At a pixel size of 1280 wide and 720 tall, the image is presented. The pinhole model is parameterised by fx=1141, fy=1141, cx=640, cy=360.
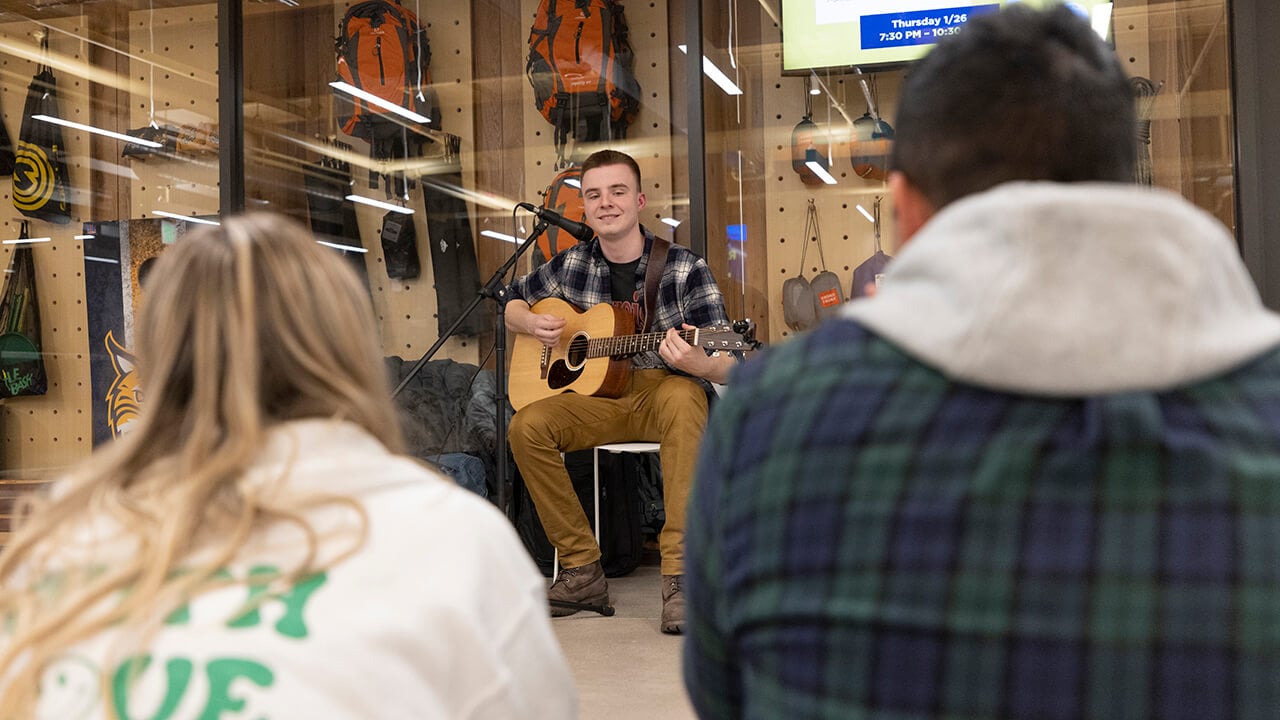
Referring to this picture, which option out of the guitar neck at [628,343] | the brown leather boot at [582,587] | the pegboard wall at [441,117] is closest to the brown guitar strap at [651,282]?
the guitar neck at [628,343]

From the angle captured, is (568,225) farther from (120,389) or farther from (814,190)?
(120,389)

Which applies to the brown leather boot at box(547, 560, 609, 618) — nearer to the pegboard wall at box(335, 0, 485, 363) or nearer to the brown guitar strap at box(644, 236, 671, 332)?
the brown guitar strap at box(644, 236, 671, 332)

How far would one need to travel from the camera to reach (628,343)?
3404mm

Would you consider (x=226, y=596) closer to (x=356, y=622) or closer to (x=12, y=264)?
(x=356, y=622)

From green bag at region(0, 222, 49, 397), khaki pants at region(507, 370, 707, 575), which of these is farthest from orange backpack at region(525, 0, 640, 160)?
green bag at region(0, 222, 49, 397)

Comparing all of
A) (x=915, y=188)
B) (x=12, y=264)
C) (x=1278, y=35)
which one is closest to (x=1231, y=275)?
(x=915, y=188)

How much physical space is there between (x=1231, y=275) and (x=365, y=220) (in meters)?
4.46

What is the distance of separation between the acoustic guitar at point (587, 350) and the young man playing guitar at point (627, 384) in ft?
0.12

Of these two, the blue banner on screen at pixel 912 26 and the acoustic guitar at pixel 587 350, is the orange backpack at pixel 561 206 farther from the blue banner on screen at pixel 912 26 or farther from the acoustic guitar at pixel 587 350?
the blue banner on screen at pixel 912 26

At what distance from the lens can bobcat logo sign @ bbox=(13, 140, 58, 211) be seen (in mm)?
5074

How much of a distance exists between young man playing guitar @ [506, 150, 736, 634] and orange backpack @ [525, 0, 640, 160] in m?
1.01

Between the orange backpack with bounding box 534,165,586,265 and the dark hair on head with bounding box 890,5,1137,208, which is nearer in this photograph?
the dark hair on head with bounding box 890,5,1137,208

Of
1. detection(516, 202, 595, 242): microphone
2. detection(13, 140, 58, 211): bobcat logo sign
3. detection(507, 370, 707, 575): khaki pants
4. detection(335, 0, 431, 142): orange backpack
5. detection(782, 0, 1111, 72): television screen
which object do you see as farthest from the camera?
detection(13, 140, 58, 211): bobcat logo sign

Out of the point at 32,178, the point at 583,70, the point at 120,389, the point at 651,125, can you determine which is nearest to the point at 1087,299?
the point at 651,125
